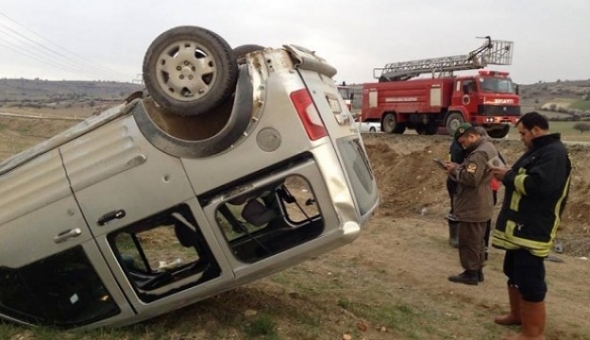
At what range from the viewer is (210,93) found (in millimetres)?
3443

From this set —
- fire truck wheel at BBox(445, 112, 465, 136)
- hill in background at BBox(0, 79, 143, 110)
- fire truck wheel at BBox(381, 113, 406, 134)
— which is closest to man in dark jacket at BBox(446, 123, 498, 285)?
fire truck wheel at BBox(445, 112, 465, 136)

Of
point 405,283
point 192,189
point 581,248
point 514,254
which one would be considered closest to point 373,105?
point 581,248

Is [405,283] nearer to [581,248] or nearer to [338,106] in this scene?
[338,106]

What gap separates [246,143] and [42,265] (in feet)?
5.33

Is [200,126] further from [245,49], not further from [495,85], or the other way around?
[495,85]

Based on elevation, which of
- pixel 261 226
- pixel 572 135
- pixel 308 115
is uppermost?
pixel 308 115

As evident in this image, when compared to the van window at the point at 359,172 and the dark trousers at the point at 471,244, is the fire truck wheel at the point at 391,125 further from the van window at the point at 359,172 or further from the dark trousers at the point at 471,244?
the van window at the point at 359,172

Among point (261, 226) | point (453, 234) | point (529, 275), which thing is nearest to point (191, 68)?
point (261, 226)

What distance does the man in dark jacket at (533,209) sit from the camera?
437cm

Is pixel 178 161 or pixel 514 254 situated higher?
pixel 178 161

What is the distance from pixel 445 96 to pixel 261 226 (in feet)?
55.7

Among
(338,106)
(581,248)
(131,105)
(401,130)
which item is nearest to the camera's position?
(131,105)

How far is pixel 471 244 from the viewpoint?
6.37 meters

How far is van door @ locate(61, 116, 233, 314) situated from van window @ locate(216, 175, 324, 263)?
20 centimetres
